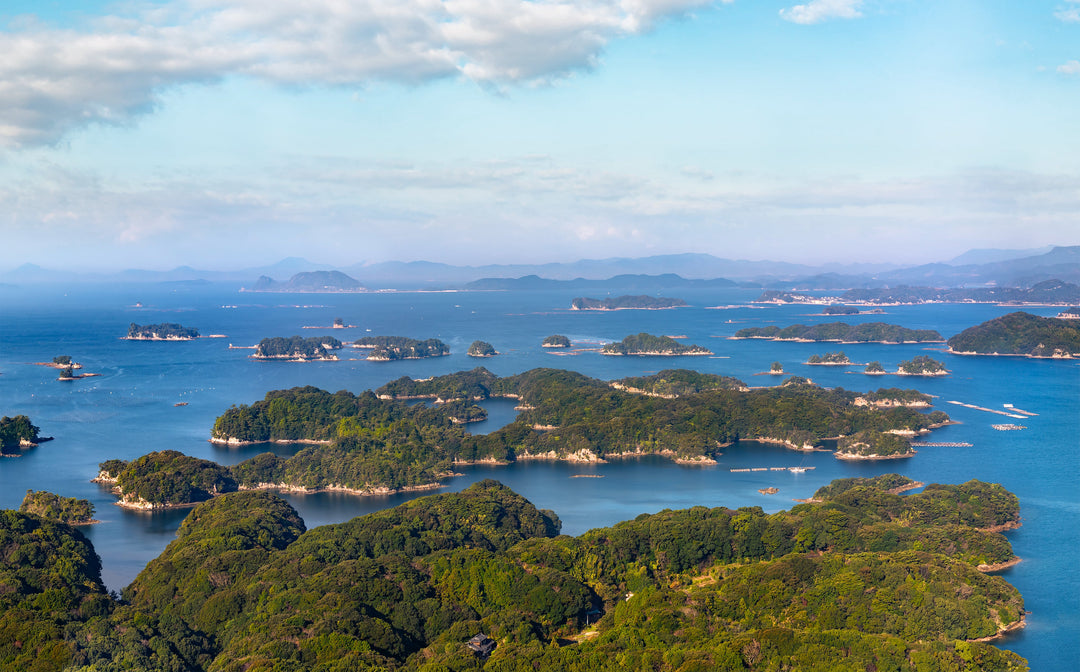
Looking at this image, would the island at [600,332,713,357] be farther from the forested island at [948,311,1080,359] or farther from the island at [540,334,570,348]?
the forested island at [948,311,1080,359]

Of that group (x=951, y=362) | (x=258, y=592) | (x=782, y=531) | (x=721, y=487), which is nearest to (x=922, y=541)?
(x=782, y=531)

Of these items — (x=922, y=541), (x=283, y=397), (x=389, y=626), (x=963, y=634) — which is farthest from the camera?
(x=283, y=397)

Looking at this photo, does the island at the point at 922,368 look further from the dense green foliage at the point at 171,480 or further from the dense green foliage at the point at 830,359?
the dense green foliage at the point at 171,480

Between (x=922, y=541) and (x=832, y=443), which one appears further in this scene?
(x=832, y=443)

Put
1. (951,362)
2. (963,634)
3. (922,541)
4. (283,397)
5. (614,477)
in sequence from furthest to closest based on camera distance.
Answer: (951,362) < (283,397) < (614,477) < (922,541) < (963,634)

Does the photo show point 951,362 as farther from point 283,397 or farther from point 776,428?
point 283,397

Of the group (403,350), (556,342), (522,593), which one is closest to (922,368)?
(556,342)
